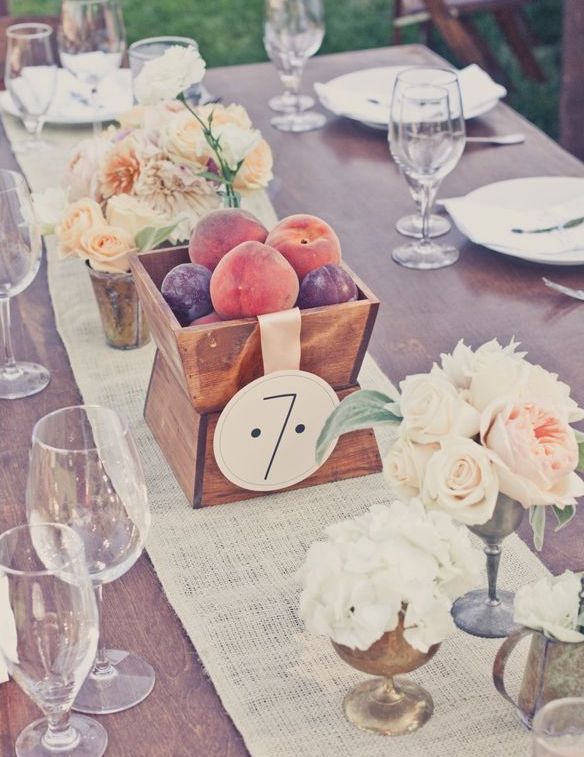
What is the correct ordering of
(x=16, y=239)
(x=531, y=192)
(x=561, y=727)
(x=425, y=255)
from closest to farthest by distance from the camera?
1. (x=561, y=727)
2. (x=16, y=239)
3. (x=425, y=255)
4. (x=531, y=192)

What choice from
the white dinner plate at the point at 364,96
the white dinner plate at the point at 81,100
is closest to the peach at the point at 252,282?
the white dinner plate at the point at 364,96

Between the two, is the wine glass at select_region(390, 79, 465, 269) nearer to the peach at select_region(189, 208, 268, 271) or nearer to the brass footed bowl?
the peach at select_region(189, 208, 268, 271)

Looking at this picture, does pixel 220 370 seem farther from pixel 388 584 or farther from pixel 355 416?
pixel 388 584

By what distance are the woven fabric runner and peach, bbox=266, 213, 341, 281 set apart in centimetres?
20

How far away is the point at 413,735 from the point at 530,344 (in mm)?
676

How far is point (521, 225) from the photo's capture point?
1.76 m

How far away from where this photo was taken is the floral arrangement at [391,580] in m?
0.85

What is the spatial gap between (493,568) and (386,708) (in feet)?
0.48

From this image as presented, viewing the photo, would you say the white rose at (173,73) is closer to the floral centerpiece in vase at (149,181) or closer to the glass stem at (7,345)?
the floral centerpiece in vase at (149,181)

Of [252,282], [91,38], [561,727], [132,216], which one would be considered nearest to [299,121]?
[91,38]

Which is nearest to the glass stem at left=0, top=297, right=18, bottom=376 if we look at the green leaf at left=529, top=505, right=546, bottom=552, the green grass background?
the green leaf at left=529, top=505, right=546, bottom=552

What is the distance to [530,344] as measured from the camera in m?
1.51

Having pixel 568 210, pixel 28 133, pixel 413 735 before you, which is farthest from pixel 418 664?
pixel 28 133

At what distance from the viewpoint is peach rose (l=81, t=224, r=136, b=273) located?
56.4 inches
